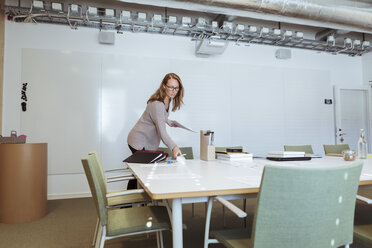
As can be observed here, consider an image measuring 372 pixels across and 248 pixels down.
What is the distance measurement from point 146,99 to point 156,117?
2.38 m

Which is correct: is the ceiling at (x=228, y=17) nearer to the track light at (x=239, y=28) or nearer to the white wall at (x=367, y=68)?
the track light at (x=239, y=28)

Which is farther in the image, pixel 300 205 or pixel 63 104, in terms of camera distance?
pixel 63 104

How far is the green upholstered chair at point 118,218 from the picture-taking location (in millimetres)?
1411

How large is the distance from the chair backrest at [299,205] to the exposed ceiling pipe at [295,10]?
9.49 ft

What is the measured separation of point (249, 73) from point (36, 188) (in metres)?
4.04

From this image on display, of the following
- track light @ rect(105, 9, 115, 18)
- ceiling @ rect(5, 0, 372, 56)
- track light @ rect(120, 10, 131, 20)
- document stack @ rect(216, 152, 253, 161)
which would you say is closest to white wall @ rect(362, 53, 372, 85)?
ceiling @ rect(5, 0, 372, 56)

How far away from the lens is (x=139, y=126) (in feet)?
8.52

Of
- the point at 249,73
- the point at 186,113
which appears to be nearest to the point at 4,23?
the point at 186,113

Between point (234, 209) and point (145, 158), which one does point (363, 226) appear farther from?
point (145, 158)

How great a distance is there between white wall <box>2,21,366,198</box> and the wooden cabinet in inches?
50.1

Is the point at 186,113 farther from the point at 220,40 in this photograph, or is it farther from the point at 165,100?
the point at 165,100

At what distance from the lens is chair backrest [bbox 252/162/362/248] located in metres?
0.95

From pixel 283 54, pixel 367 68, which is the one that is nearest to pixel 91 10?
pixel 283 54

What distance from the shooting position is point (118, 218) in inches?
64.2
